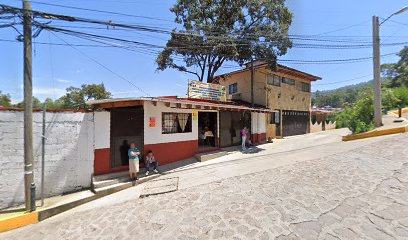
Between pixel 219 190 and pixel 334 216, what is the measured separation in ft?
9.22

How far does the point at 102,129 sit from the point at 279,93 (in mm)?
15353

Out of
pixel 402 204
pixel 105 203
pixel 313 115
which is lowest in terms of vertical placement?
pixel 105 203

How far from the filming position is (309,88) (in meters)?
21.2

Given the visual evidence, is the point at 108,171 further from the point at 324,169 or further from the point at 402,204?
the point at 402,204

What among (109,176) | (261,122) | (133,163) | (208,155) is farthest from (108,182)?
(261,122)

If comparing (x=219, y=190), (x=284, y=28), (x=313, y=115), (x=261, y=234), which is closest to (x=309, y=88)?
(x=313, y=115)

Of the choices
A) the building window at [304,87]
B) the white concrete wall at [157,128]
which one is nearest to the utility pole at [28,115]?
the white concrete wall at [157,128]

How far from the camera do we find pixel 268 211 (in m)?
4.25

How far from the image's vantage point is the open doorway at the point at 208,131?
452 inches

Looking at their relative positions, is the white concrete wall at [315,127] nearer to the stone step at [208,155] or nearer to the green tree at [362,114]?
the green tree at [362,114]

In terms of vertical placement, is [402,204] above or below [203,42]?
below

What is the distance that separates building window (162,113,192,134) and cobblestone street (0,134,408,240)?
12.4 feet

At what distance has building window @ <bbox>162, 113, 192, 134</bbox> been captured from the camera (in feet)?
29.2

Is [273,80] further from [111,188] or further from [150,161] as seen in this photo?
[111,188]
